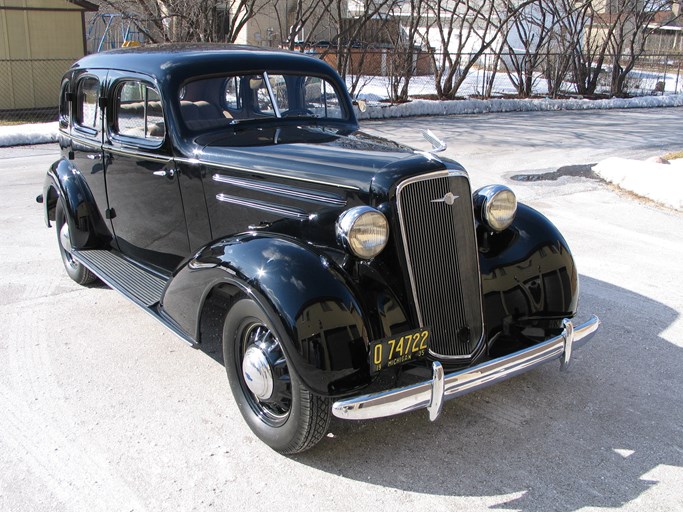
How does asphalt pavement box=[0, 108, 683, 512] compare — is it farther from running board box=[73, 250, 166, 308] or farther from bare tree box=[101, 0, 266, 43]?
bare tree box=[101, 0, 266, 43]

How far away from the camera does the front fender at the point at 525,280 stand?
136 inches

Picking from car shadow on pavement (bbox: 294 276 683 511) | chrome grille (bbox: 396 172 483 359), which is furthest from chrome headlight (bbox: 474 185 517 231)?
car shadow on pavement (bbox: 294 276 683 511)

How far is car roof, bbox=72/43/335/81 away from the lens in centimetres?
416

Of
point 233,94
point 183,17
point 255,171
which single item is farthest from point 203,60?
point 183,17

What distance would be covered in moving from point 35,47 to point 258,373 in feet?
50.8

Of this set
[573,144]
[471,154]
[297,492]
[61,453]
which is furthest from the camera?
[573,144]

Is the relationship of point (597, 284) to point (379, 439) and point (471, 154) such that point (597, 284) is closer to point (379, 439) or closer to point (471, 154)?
point (379, 439)

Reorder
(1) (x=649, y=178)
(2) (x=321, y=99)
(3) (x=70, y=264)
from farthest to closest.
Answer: (1) (x=649, y=178) < (3) (x=70, y=264) < (2) (x=321, y=99)

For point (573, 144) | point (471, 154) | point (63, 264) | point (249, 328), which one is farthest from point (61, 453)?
point (573, 144)

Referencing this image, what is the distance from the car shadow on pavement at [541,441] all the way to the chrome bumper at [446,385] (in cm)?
34

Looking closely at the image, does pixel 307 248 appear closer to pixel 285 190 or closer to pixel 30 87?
pixel 285 190

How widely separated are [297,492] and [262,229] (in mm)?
1380

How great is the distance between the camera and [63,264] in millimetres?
5707

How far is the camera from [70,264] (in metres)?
5.33
